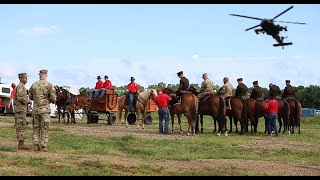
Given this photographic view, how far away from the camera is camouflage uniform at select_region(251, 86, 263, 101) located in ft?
84.3

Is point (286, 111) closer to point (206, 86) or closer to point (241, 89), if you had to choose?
point (241, 89)

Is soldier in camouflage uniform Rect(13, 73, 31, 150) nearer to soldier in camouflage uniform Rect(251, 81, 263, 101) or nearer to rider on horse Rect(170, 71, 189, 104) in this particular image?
rider on horse Rect(170, 71, 189, 104)

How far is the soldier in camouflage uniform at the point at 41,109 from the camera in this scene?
15.5 meters

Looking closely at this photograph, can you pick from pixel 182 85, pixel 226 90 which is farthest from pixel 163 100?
pixel 226 90

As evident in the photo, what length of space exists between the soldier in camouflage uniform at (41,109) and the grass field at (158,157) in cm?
47

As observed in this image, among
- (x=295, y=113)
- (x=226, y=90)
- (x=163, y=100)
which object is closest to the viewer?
(x=163, y=100)

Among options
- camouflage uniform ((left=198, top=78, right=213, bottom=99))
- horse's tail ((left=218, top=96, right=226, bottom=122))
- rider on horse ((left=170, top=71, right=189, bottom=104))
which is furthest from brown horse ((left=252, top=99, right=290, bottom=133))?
rider on horse ((left=170, top=71, right=189, bottom=104))

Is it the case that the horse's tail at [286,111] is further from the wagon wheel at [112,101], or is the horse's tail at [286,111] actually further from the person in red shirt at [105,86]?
the person in red shirt at [105,86]

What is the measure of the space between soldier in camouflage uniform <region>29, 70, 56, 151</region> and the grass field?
0.47 metres

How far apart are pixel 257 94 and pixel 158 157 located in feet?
39.5

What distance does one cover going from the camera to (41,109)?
1559 cm

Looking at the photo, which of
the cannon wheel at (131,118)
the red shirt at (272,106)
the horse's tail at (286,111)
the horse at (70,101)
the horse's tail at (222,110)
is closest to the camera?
the horse's tail at (222,110)

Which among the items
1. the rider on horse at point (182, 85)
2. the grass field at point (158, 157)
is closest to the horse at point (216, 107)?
the rider on horse at point (182, 85)
